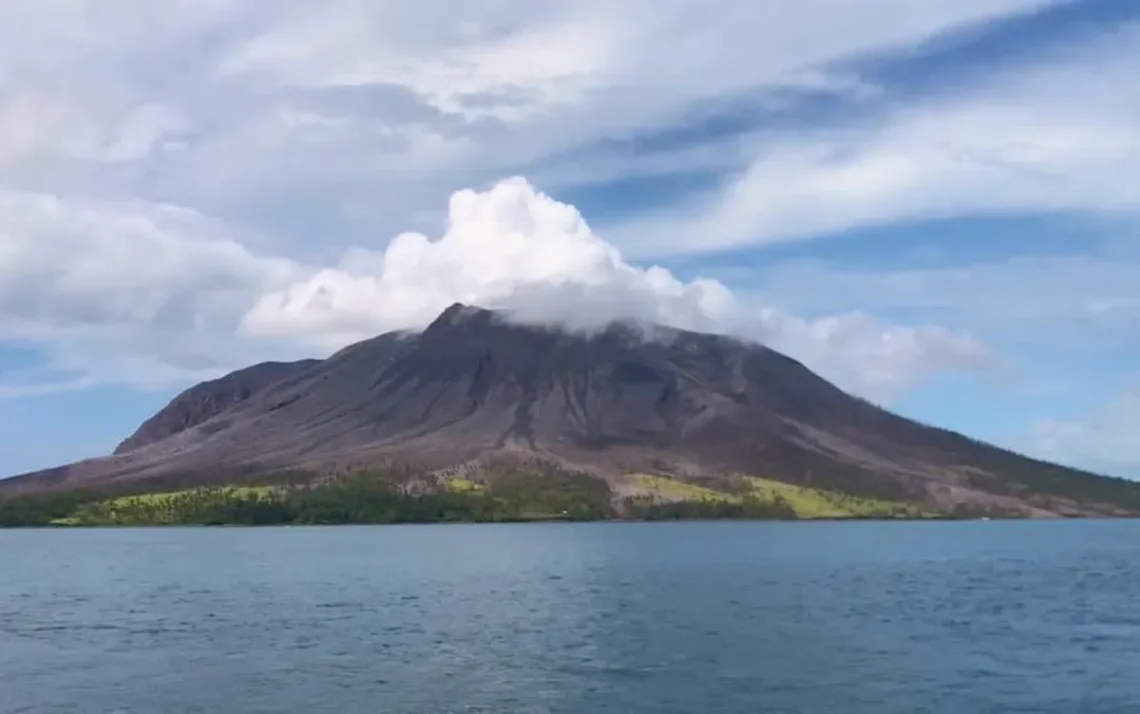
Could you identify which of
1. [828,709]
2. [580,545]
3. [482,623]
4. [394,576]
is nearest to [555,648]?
[482,623]

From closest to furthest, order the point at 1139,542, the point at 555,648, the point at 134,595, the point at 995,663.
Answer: the point at 995,663
the point at 555,648
the point at 134,595
the point at 1139,542

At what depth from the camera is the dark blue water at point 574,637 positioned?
42875 millimetres

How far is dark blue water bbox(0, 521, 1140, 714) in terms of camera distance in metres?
42.9

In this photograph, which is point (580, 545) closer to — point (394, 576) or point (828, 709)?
point (394, 576)

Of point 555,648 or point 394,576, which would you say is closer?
point 555,648

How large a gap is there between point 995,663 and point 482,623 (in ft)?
81.0

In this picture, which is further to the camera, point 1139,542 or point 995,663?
point 1139,542

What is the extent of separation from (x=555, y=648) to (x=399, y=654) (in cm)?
644

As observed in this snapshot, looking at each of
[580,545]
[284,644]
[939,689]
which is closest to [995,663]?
[939,689]

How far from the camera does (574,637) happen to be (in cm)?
5841

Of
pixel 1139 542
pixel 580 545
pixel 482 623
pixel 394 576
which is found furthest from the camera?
pixel 1139 542

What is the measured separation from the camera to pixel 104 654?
54531 mm

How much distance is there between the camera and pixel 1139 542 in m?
179

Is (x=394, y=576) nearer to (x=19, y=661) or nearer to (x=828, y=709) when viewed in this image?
(x=19, y=661)
